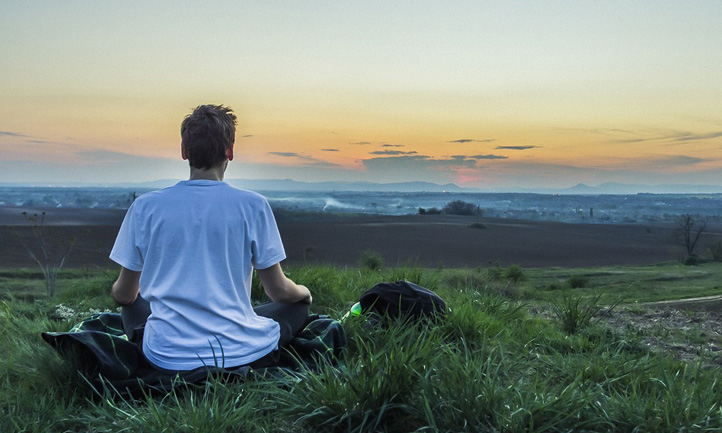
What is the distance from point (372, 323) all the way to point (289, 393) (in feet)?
4.38

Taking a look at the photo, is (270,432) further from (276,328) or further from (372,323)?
(372,323)

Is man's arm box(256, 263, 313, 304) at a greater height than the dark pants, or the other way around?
man's arm box(256, 263, 313, 304)

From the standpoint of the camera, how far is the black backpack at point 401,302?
13.0 ft

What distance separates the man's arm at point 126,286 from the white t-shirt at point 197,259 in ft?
0.30

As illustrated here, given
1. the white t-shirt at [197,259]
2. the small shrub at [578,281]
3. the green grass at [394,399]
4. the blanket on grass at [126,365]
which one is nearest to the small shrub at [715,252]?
the small shrub at [578,281]

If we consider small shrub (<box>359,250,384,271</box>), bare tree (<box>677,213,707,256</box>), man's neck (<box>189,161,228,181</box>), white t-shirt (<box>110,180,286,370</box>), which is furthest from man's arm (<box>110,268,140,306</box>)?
bare tree (<box>677,213,707,256</box>)

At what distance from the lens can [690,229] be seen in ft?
114

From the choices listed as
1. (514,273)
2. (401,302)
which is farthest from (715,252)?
(401,302)

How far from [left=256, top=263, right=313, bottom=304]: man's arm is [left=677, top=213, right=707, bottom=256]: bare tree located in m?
35.4

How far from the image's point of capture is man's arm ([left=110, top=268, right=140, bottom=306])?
2955mm

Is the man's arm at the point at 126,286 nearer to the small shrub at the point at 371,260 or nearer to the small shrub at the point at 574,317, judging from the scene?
the small shrub at the point at 574,317

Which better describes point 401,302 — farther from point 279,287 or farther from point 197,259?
point 197,259

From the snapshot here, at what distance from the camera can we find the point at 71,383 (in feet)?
10.2

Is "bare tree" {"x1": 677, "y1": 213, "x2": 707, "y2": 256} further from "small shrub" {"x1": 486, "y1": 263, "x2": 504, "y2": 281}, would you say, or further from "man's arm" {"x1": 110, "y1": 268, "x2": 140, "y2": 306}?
"man's arm" {"x1": 110, "y1": 268, "x2": 140, "y2": 306}
